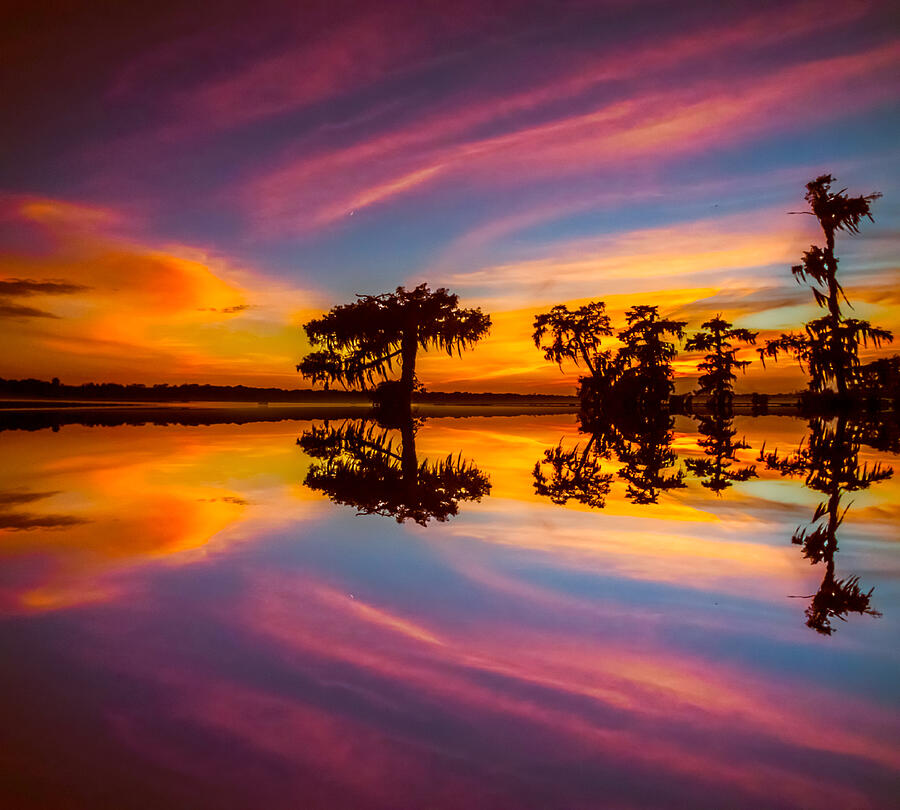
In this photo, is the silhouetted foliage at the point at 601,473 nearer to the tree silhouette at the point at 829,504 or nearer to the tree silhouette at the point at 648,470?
the tree silhouette at the point at 648,470

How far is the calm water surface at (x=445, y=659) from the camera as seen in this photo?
5.09ft

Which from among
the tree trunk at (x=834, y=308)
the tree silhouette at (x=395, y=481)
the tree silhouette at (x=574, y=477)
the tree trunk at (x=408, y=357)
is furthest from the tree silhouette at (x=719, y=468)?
the tree trunk at (x=408, y=357)

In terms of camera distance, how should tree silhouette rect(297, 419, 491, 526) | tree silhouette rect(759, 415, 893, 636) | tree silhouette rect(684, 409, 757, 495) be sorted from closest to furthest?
tree silhouette rect(759, 415, 893, 636) → tree silhouette rect(297, 419, 491, 526) → tree silhouette rect(684, 409, 757, 495)

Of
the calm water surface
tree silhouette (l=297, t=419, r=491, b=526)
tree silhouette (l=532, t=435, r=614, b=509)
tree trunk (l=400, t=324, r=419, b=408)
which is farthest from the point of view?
tree trunk (l=400, t=324, r=419, b=408)

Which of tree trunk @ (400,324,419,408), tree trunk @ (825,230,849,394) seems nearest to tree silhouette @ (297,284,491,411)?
tree trunk @ (400,324,419,408)

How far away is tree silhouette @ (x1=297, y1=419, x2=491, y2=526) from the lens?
203 inches

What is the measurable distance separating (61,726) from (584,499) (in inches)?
174

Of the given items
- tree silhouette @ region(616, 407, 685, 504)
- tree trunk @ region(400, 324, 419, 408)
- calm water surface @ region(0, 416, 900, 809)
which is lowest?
calm water surface @ region(0, 416, 900, 809)

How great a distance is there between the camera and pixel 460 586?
3070 millimetres

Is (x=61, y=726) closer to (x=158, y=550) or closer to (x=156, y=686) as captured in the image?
(x=156, y=686)

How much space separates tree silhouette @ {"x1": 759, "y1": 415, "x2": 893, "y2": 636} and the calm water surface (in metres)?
0.03

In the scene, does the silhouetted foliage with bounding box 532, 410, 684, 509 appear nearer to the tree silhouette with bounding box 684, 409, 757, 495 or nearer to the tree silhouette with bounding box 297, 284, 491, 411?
the tree silhouette with bounding box 684, 409, 757, 495

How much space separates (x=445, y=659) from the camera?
220 centimetres

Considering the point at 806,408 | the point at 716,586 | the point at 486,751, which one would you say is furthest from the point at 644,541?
the point at 806,408
